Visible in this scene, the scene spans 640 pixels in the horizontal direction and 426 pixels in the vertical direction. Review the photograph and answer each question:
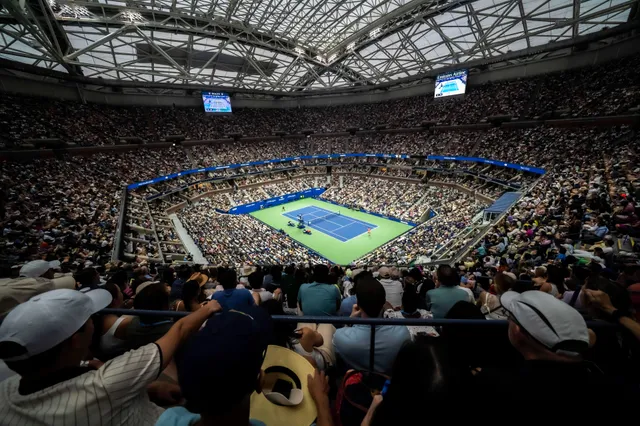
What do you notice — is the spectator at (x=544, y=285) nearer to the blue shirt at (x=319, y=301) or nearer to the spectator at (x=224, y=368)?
the blue shirt at (x=319, y=301)

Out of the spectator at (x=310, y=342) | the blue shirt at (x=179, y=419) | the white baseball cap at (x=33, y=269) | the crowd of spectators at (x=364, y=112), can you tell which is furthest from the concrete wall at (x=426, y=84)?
the blue shirt at (x=179, y=419)

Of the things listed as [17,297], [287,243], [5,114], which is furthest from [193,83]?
[17,297]

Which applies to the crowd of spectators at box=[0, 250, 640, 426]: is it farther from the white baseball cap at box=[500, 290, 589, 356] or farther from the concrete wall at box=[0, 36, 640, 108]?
the concrete wall at box=[0, 36, 640, 108]

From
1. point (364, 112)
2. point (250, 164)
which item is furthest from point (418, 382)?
point (364, 112)

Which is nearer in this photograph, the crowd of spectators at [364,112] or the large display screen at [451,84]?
the crowd of spectators at [364,112]

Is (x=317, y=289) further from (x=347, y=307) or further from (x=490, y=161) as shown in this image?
(x=490, y=161)

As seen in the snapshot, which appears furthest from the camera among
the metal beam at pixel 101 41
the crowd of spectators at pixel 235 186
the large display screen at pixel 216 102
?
the large display screen at pixel 216 102

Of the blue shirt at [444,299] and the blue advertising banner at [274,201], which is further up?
the blue shirt at [444,299]
